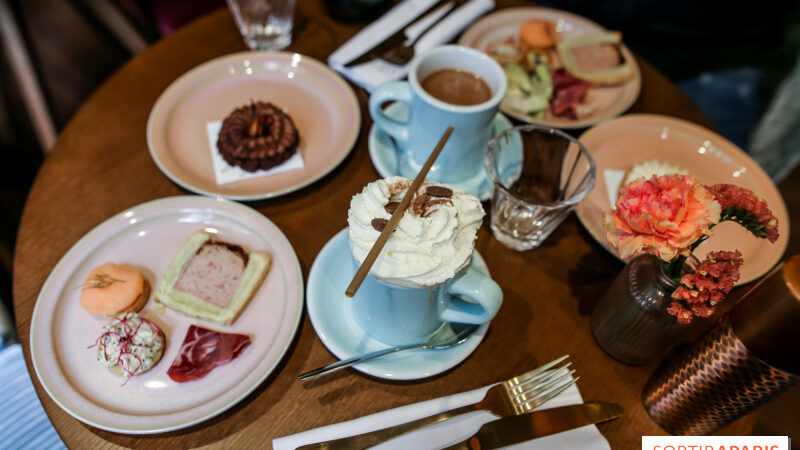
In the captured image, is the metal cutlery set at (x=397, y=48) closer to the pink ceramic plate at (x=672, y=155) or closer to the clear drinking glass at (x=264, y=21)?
the clear drinking glass at (x=264, y=21)

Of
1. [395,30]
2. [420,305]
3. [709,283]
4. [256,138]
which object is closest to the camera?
[709,283]

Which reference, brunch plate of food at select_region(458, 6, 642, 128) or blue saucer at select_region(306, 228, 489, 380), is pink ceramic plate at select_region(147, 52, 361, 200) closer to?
blue saucer at select_region(306, 228, 489, 380)

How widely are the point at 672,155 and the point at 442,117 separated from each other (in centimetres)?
60

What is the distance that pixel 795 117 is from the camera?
6.23 ft

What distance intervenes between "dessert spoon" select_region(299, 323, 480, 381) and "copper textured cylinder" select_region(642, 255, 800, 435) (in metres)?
0.32

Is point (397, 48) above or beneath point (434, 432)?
above

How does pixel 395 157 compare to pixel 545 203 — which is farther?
pixel 395 157

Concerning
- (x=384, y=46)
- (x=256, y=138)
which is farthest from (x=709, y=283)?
(x=384, y=46)

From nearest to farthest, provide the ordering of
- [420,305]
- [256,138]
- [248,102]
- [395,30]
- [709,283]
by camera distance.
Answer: [709,283], [420,305], [256,138], [248,102], [395,30]

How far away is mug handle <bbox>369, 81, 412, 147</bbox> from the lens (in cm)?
100

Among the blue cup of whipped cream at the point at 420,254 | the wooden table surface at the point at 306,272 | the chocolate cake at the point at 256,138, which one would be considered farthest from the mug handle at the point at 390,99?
the blue cup of whipped cream at the point at 420,254

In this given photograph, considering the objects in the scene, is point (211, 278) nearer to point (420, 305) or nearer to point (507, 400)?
point (420, 305)

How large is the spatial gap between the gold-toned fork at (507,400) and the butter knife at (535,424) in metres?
0.02

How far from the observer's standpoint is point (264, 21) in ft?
4.45
